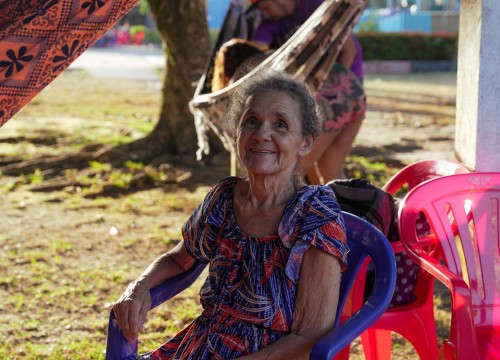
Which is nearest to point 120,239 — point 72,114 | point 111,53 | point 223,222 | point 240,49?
point 240,49

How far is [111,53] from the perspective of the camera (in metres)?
30.3

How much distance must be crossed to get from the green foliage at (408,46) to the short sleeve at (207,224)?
1935cm

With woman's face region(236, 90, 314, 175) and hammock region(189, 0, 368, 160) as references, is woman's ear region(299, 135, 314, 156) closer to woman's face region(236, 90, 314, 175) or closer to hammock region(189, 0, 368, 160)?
woman's face region(236, 90, 314, 175)

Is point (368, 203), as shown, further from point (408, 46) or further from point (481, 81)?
point (408, 46)

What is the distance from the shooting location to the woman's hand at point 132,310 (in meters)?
2.44

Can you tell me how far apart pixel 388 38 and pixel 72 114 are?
1119 cm

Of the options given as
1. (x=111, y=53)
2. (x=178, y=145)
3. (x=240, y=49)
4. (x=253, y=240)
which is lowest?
(x=111, y=53)

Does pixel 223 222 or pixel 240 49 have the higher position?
pixel 240 49

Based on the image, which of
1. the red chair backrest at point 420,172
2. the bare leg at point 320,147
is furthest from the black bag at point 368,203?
the bare leg at point 320,147

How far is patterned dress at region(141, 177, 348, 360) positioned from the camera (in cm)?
222

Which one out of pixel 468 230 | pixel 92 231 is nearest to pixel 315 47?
pixel 468 230

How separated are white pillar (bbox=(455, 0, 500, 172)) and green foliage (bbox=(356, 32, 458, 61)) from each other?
1854cm

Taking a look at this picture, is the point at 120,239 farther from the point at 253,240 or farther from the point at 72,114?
the point at 72,114

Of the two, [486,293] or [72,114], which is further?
[72,114]
